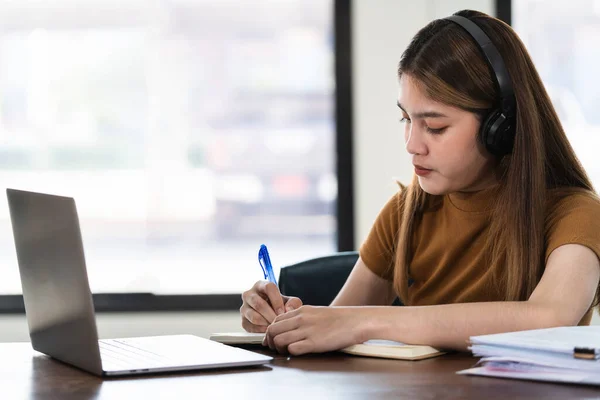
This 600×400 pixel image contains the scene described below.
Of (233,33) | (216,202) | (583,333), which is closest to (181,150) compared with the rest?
(216,202)

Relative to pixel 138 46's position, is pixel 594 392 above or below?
below

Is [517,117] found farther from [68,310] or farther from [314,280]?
[68,310]

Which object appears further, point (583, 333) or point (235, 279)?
point (235, 279)

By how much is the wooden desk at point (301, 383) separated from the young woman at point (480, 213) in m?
0.08

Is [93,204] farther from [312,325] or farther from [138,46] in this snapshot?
[312,325]

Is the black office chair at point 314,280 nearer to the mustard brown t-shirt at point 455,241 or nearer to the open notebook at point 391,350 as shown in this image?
the mustard brown t-shirt at point 455,241

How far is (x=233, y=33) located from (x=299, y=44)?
249 millimetres

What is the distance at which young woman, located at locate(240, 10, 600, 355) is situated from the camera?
127 cm

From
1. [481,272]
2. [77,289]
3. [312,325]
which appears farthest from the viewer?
[481,272]

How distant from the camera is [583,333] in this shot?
1.13 m

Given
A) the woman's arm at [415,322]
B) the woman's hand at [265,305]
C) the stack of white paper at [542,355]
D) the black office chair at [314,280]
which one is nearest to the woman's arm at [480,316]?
the woman's arm at [415,322]

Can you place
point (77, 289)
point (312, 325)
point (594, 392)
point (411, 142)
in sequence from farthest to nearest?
1. point (411, 142)
2. point (312, 325)
3. point (77, 289)
4. point (594, 392)

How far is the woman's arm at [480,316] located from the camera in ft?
4.12

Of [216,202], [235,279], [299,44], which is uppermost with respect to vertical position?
[299,44]
